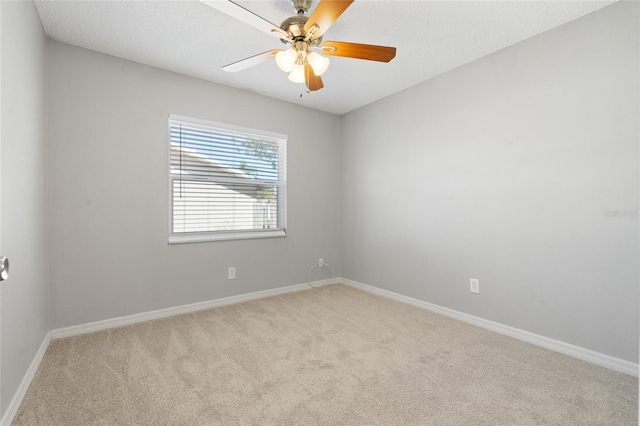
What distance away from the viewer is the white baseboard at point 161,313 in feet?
7.95

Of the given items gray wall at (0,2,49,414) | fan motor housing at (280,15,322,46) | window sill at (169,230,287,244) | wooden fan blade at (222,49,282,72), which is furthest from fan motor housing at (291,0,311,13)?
window sill at (169,230,287,244)

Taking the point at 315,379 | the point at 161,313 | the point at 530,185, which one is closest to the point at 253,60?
the point at 315,379

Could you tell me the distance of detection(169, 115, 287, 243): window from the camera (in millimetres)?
2996

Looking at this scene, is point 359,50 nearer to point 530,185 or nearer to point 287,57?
point 287,57

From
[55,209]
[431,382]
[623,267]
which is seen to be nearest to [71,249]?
[55,209]

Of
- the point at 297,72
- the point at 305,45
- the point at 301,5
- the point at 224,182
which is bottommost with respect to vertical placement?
the point at 224,182

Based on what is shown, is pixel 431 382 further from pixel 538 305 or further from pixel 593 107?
pixel 593 107

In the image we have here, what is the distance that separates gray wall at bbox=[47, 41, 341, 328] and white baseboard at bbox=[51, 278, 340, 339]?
1.8 inches

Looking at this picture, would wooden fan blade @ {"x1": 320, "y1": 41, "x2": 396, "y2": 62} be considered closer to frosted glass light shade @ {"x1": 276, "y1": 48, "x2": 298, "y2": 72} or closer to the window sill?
frosted glass light shade @ {"x1": 276, "y1": 48, "x2": 298, "y2": 72}

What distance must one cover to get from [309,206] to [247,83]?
62.9 inches

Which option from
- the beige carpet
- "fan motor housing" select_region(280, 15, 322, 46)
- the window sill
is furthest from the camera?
the window sill

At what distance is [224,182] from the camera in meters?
3.26

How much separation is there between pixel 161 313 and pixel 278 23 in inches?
105

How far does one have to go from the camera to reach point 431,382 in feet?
5.82
